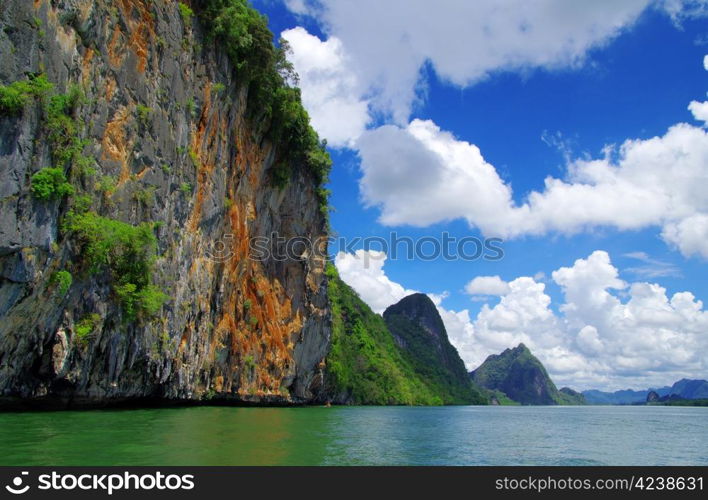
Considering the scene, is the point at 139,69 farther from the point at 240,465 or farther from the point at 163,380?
the point at 240,465

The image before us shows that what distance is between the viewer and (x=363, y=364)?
8081 centimetres

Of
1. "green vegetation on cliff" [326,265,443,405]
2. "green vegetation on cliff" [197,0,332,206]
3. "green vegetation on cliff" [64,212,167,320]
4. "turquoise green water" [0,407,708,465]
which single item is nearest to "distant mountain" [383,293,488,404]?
"green vegetation on cliff" [326,265,443,405]

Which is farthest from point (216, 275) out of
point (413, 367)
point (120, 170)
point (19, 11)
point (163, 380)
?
A: point (413, 367)

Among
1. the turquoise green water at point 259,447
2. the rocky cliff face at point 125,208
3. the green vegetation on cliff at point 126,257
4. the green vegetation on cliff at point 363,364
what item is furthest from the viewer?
the green vegetation on cliff at point 363,364

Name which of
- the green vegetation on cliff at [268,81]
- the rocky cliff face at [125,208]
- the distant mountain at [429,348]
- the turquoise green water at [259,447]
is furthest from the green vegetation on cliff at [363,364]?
the turquoise green water at [259,447]

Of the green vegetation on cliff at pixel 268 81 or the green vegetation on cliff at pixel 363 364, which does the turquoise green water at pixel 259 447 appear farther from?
the green vegetation on cliff at pixel 363 364

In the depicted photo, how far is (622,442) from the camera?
21.6 m

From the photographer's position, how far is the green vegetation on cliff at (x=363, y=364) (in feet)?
194

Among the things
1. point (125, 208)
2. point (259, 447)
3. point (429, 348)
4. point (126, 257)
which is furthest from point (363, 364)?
point (259, 447)

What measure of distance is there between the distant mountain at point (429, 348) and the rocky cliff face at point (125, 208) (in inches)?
3519

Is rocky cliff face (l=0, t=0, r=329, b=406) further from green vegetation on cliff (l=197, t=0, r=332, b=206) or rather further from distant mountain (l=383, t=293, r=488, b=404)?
distant mountain (l=383, t=293, r=488, b=404)

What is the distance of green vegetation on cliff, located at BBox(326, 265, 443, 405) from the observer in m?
59.1

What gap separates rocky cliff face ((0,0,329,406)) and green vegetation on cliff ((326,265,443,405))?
21.8 meters

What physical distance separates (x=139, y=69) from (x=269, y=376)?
22964 millimetres
